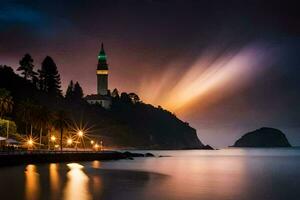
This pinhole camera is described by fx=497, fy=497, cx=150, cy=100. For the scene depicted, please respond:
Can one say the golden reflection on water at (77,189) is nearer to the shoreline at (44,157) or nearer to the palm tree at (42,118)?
the shoreline at (44,157)

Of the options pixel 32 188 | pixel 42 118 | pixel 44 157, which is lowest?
pixel 32 188

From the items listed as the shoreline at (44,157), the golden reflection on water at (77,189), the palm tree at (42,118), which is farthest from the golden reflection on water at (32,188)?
the palm tree at (42,118)

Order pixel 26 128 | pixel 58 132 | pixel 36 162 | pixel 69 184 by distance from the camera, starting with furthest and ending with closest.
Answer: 1. pixel 58 132
2. pixel 26 128
3. pixel 36 162
4. pixel 69 184

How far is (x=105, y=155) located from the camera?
134750mm

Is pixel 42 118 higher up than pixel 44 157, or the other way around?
pixel 42 118

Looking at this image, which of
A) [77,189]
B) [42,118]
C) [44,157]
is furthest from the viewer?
[42,118]

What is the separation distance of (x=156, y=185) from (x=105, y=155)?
252 feet

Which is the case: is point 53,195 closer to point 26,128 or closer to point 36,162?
point 36,162

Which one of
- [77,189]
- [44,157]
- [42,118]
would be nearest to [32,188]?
[77,189]

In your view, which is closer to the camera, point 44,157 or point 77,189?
point 77,189

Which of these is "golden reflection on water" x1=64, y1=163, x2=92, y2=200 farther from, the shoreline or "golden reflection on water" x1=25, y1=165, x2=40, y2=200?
the shoreline

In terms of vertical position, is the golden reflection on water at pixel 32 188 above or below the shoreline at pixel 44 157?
below

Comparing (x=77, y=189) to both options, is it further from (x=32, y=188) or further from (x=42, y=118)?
(x=42, y=118)

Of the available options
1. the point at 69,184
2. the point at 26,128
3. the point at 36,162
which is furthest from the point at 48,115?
the point at 69,184
